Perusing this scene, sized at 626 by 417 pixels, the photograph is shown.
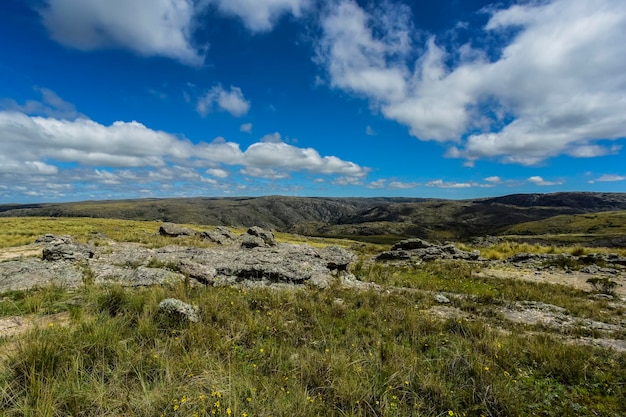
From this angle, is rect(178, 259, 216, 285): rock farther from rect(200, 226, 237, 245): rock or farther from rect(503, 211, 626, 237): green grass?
rect(503, 211, 626, 237): green grass

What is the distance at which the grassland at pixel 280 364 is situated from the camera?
4.25m

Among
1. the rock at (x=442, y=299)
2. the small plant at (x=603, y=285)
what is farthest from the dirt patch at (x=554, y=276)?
the rock at (x=442, y=299)

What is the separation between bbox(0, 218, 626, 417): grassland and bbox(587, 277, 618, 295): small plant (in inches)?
329

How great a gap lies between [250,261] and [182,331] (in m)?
9.22

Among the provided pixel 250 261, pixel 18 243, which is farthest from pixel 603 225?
pixel 18 243

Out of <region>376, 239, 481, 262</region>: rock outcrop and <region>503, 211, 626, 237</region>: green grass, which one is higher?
<region>376, 239, 481, 262</region>: rock outcrop

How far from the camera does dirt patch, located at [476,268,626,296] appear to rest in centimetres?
1638

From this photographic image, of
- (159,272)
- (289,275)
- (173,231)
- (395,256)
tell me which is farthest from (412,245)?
(173,231)

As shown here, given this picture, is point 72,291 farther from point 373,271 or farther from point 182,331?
point 373,271

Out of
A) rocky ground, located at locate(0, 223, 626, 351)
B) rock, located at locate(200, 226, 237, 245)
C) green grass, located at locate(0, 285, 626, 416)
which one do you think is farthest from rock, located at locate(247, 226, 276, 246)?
green grass, located at locate(0, 285, 626, 416)

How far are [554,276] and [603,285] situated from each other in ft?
9.95

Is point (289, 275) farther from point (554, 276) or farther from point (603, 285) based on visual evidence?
point (554, 276)

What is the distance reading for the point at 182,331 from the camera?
6.34 m

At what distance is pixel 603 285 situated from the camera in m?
15.8
